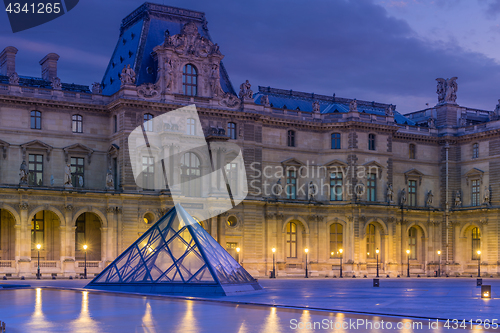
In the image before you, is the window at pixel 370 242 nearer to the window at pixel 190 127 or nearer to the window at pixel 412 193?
the window at pixel 412 193

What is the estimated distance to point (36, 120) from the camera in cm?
6462

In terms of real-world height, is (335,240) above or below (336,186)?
below

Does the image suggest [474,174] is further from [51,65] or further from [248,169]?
[51,65]

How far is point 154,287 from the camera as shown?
3903cm

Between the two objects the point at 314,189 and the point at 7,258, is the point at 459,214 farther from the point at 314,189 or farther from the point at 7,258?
the point at 7,258

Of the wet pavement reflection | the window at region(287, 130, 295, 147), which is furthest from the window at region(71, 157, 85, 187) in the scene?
the wet pavement reflection

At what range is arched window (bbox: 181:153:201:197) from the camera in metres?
67.6

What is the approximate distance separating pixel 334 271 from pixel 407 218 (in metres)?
10.5

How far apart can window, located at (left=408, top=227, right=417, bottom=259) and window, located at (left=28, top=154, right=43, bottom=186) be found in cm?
3715

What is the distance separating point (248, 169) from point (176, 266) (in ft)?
103

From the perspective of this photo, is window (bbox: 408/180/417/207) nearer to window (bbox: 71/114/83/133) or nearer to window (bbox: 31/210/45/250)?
window (bbox: 71/114/83/133)

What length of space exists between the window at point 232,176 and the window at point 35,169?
15.7 metres

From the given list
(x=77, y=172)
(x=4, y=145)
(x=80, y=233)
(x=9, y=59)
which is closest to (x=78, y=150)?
(x=77, y=172)

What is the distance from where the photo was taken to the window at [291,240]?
243ft
